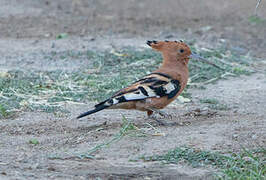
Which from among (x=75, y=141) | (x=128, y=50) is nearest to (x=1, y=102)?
(x=75, y=141)

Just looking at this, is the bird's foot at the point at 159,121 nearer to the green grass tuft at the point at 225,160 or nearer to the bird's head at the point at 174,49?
the bird's head at the point at 174,49

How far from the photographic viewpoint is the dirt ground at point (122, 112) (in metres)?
4.39

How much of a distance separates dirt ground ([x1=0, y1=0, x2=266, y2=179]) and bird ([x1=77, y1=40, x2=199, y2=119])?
254mm

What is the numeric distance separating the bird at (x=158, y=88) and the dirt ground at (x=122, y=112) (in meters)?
0.25

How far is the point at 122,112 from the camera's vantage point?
617cm

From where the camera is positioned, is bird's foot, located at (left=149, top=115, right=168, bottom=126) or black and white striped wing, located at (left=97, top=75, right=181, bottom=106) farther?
bird's foot, located at (left=149, top=115, right=168, bottom=126)

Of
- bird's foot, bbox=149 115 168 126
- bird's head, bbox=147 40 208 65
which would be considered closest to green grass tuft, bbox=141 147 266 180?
bird's foot, bbox=149 115 168 126

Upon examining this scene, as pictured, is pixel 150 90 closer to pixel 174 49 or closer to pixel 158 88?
pixel 158 88

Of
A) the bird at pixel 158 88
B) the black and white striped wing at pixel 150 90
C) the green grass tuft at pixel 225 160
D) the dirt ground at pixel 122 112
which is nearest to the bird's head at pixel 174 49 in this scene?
the bird at pixel 158 88

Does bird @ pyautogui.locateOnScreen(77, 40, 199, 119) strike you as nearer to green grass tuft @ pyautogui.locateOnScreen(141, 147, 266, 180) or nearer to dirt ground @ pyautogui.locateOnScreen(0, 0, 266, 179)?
dirt ground @ pyautogui.locateOnScreen(0, 0, 266, 179)

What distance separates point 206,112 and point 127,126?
1268mm

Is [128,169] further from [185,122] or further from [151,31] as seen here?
[151,31]

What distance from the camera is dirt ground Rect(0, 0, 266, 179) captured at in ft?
14.4

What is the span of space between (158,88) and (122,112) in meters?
0.88
